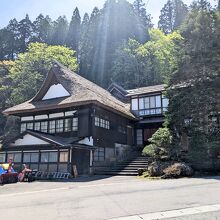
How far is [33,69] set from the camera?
42500mm

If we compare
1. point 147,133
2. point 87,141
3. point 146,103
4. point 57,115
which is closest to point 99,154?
point 87,141

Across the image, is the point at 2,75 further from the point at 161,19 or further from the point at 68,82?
the point at 161,19

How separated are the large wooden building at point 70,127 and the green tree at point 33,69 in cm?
1219

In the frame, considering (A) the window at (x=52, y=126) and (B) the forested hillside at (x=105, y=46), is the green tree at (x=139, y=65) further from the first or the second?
(A) the window at (x=52, y=126)

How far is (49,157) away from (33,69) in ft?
74.1

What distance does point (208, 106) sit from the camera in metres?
22.5

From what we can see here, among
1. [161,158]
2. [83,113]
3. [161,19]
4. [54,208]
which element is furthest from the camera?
[161,19]

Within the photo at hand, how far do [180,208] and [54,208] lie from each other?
371 centimetres

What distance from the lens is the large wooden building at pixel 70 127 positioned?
900 inches

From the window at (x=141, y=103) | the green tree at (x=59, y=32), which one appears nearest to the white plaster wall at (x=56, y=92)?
the window at (x=141, y=103)

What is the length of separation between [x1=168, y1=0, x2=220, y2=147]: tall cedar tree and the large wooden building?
5.94 m

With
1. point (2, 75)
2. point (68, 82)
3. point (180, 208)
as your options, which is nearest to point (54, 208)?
point (180, 208)

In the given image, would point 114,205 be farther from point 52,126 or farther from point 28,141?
point 52,126

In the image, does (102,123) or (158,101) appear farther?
(158,101)
